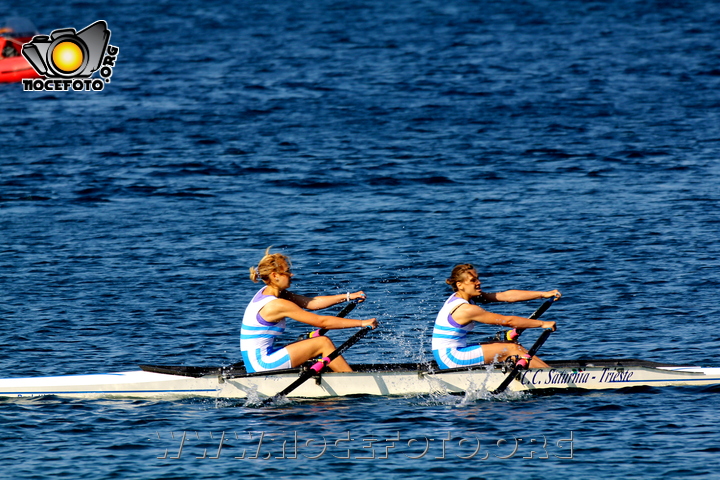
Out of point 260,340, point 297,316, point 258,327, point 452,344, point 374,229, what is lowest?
point 374,229

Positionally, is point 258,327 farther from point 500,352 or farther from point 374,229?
point 374,229

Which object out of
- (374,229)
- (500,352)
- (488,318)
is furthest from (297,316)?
(374,229)

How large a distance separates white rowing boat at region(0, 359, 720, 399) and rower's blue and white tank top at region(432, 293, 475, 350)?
1.13 feet

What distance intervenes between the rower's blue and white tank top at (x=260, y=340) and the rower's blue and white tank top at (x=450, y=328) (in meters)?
1.84

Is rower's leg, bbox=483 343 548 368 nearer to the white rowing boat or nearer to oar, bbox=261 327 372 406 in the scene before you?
the white rowing boat

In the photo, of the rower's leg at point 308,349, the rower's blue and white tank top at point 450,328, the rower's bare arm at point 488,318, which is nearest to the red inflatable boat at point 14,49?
the rower's leg at point 308,349

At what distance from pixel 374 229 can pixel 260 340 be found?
938 centimetres

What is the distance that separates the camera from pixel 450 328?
12578mm

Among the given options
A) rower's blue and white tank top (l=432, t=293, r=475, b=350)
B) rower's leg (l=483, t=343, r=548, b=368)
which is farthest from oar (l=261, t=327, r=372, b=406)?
rower's leg (l=483, t=343, r=548, b=368)

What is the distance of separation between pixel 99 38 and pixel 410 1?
24.7 metres

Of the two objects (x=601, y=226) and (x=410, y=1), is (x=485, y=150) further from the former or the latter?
(x=410, y=1)

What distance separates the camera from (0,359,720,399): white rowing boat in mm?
12477

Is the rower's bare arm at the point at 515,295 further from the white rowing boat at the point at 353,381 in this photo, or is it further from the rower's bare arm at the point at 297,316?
the rower's bare arm at the point at 297,316

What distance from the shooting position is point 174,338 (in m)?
15.2
